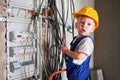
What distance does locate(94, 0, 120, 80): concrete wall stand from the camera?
2.58m

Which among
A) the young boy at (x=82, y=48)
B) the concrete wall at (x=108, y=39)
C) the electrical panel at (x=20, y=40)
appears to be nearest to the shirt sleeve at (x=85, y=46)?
the young boy at (x=82, y=48)

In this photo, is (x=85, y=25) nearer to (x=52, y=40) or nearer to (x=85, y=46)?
(x=85, y=46)

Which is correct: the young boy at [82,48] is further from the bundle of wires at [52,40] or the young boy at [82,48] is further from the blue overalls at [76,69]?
the bundle of wires at [52,40]

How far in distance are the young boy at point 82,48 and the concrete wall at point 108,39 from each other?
1.15 metres

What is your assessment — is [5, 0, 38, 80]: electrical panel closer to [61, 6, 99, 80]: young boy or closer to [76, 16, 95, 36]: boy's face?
[61, 6, 99, 80]: young boy

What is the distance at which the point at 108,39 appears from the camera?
265cm

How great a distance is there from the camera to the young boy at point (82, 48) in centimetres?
144

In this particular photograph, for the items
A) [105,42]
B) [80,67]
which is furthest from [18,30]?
[105,42]

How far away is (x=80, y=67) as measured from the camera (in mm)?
1537

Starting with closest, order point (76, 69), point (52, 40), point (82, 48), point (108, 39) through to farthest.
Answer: point (82, 48), point (76, 69), point (52, 40), point (108, 39)

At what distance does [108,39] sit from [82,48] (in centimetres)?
134

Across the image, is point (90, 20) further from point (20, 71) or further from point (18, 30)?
point (20, 71)

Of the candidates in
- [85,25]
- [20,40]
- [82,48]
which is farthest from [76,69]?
[20,40]

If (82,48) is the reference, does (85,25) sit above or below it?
above
